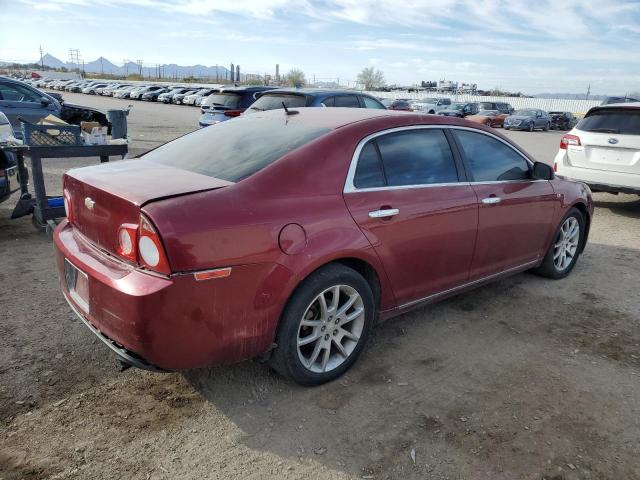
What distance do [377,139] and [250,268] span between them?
50.2 inches

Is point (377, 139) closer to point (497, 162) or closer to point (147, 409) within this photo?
point (497, 162)

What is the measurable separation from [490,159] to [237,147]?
204 cm

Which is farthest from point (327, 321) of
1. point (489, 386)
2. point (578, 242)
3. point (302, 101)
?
point (302, 101)

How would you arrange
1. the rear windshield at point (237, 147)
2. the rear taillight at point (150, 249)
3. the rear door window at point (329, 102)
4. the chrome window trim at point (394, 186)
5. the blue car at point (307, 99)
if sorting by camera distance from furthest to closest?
the rear door window at point (329, 102) < the blue car at point (307, 99) < the chrome window trim at point (394, 186) < the rear windshield at point (237, 147) < the rear taillight at point (150, 249)

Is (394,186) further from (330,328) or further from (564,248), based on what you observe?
(564,248)

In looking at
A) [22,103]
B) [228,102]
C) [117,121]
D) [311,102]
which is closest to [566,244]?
[311,102]

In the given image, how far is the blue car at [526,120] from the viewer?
29219 millimetres

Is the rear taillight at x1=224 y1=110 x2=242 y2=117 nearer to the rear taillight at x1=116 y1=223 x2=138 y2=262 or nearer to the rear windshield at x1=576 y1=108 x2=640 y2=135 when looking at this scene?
A: the rear windshield at x1=576 y1=108 x2=640 y2=135

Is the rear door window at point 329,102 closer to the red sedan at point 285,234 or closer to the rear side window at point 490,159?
the rear side window at point 490,159

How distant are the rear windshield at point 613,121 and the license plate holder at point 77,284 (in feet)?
24.3

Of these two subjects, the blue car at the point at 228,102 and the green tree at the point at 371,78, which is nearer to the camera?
the blue car at the point at 228,102

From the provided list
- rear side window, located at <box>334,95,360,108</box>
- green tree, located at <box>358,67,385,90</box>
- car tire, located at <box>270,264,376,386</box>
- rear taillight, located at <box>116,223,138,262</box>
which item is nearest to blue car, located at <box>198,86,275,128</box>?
rear side window, located at <box>334,95,360,108</box>

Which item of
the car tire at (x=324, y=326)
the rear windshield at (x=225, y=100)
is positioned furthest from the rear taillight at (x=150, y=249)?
the rear windshield at (x=225, y=100)

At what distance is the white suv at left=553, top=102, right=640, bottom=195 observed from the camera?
23.7 feet
